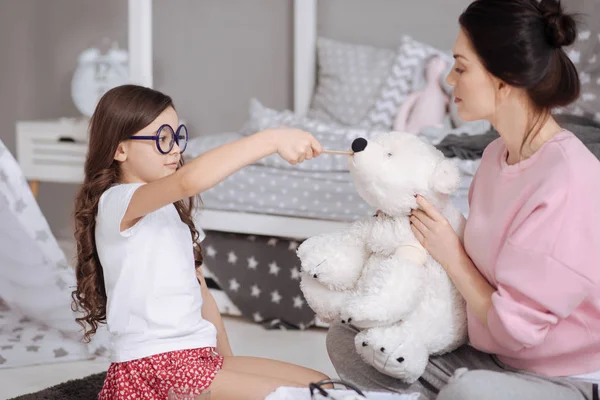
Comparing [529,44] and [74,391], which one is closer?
[529,44]

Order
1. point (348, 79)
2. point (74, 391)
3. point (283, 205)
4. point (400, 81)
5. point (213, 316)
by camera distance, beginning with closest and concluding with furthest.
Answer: point (213, 316) → point (74, 391) → point (283, 205) → point (400, 81) → point (348, 79)

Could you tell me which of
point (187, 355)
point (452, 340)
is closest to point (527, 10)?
point (452, 340)

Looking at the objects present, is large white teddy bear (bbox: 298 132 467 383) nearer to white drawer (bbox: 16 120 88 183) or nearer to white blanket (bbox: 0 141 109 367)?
white blanket (bbox: 0 141 109 367)

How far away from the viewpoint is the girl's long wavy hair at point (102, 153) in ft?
5.16

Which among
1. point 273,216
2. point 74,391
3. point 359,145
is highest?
point 359,145

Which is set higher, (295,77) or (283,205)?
(295,77)

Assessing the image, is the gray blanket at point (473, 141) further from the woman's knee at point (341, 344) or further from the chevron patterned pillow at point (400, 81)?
the woman's knee at point (341, 344)

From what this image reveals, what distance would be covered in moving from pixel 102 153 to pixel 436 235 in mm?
654

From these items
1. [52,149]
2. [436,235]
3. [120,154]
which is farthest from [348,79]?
[436,235]

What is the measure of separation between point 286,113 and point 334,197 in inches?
23.1

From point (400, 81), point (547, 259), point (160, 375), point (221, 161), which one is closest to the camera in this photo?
point (547, 259)

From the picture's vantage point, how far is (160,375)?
4.95ft

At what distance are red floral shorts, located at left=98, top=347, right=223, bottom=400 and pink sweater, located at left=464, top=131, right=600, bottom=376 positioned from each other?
1.71 ft

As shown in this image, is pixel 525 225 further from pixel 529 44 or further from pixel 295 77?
pixel 295 77
